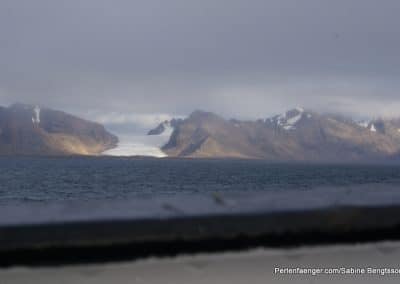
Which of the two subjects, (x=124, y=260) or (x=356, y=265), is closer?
(x=124, y=260)

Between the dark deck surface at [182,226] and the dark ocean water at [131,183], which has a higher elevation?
the dark deck surface at [182,226]

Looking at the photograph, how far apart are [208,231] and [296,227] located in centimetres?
28

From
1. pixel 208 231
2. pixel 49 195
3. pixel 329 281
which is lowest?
pixel 49 195

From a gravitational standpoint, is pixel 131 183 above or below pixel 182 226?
below

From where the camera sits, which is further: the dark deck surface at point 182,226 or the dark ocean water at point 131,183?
the dark ocean water at point 131,183

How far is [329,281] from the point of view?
2043 mm

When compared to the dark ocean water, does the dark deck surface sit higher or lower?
higher

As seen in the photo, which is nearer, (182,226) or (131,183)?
(182,226)

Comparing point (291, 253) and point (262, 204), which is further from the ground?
point (262, 204)

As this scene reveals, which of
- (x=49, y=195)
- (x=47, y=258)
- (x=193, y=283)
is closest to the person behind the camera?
(x=47, y=258)

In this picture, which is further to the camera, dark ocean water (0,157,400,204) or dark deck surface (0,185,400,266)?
dark ocean water (0,157,400,204)

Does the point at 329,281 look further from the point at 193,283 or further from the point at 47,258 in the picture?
the point at 47,258

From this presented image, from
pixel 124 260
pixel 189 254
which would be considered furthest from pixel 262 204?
pixel 124 260

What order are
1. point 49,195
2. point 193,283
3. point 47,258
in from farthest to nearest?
point 49,195
point 193,283
point 47,258
